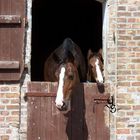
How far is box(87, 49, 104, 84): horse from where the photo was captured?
255 inches

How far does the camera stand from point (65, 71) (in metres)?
6.15

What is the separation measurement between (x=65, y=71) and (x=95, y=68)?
0.63m

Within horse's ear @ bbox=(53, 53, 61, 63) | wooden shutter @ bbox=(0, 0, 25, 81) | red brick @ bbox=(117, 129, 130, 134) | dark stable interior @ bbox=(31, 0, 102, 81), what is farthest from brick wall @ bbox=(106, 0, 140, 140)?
dark stable interior @ bbox=(31, 0, 102, 81)

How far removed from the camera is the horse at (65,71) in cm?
597

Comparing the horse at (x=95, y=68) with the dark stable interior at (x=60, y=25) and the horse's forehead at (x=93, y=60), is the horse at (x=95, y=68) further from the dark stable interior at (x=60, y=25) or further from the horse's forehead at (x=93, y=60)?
A: the dark stable interior at (x=60, y=25)

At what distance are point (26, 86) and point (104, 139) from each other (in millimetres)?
1224

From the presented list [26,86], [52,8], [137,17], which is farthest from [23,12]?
[52,8]

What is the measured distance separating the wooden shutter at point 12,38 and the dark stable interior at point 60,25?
1988 millimetres

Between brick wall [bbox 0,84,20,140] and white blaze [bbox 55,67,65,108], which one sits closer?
white blaze [bbox 55,67,65,108]

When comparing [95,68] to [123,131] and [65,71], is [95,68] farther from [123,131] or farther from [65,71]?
[123,131]

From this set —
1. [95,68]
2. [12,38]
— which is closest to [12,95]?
[12,38]

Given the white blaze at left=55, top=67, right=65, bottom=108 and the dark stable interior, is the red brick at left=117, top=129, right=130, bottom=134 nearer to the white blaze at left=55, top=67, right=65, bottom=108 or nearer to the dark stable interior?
the white blaze at left=55, top=67, right=65, bottom=108

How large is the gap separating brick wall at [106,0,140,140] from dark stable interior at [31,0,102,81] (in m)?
1.91

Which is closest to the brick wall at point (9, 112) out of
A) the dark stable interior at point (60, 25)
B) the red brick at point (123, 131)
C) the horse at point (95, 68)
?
the horse at point (95, 68)
